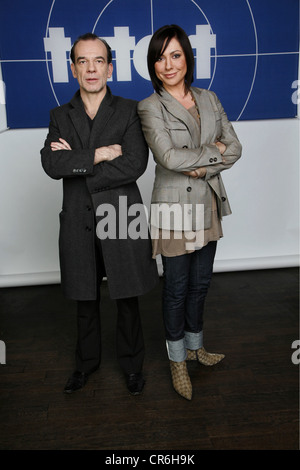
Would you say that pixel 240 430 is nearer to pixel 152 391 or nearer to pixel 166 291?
pixel 152 391

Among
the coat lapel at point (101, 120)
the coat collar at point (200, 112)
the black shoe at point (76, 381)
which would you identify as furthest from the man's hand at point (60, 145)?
the black shoe at point (76, 381)

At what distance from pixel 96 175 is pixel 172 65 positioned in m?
0.59

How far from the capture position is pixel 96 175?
2158 millimetres

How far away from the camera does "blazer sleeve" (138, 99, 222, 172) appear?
2115 mm

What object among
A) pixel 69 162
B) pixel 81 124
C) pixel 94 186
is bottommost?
pixel 94 186

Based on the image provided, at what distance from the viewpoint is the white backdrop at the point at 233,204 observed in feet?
12.6

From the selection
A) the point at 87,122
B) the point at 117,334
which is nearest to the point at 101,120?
the point at 87,122

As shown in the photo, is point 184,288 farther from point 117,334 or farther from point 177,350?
point 117,334

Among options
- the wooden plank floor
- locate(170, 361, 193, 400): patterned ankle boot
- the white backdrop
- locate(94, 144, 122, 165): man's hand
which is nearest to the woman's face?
locate(94, 144, 122, 165): man's hand

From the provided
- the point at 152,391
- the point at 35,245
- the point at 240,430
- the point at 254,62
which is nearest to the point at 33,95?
the point at 35,245

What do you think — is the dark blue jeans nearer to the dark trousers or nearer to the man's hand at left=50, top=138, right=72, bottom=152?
the dark trousers

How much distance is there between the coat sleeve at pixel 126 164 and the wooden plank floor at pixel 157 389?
108 centimetres

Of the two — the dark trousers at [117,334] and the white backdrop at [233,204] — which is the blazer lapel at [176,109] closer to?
the dark trousers at [117,334]
